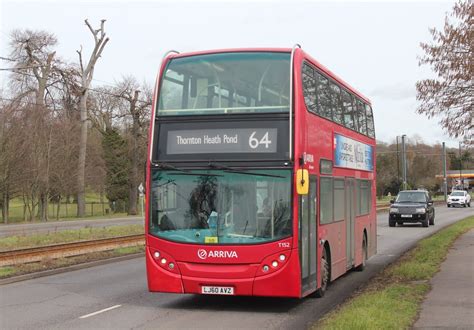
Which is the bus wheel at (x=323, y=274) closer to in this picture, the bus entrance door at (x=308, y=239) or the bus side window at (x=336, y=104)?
the bus entrance door at (x=308, y=239)

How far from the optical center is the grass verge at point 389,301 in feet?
25.8

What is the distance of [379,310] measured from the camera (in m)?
8.66

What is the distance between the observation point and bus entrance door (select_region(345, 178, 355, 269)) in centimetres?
1296

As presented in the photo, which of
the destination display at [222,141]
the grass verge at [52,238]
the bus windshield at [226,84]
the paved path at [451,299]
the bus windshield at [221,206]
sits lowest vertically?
the paved path at [451,299]

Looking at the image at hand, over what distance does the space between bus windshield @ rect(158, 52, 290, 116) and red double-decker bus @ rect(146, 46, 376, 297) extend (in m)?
0.02

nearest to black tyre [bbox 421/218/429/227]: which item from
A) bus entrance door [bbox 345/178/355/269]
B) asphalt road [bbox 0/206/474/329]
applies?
asphalt road [bbox 0/206/474/329]

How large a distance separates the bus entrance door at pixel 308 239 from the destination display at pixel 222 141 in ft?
3.33

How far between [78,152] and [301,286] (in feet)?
140

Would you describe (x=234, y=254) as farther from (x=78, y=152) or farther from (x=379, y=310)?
(x=78, y=152)

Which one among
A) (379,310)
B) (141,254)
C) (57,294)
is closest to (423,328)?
(379,310)

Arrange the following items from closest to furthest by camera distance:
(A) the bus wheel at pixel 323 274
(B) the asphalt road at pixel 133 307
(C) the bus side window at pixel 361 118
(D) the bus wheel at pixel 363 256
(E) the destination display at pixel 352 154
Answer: (B) the asphalt road at pixel 133 307 → (A) the bus wheel at pixel 323 274 → (E) the destination display at pixel 352 154 → (C) the bus side window at pixel 361 118 → (D) the bus wheel at pixel 363 256

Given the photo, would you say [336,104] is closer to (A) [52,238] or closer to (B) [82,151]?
(A) [52,238]

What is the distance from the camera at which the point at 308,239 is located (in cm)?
983

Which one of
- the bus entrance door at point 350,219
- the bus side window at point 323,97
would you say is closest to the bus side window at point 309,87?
the bus side window at point 323,97
